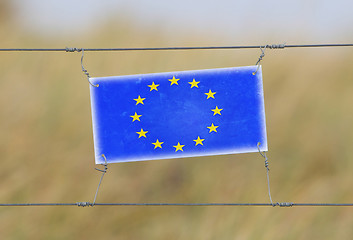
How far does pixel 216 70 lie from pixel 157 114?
70 cm

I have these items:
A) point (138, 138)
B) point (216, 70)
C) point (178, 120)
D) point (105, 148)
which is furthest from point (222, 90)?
point (105, 148)

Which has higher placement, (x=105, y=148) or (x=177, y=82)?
(x=177, y=82)

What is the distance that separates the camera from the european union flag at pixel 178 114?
4164mm

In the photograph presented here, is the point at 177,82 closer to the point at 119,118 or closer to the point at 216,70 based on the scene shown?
the point at 216,70

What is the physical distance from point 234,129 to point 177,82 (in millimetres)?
702

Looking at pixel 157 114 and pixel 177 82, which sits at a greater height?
pixel 177 82

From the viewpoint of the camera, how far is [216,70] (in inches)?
166

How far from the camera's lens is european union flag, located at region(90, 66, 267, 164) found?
4.16 meters

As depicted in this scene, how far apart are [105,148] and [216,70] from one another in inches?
50.6

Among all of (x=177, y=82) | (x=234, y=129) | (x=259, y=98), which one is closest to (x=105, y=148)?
(x=177, y=82)

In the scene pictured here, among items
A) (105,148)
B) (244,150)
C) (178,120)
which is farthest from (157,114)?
(244,150)

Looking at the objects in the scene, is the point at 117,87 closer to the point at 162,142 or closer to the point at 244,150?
the point at 162,142

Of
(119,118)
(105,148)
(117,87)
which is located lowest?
(105,148)

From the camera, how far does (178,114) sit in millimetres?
4223
